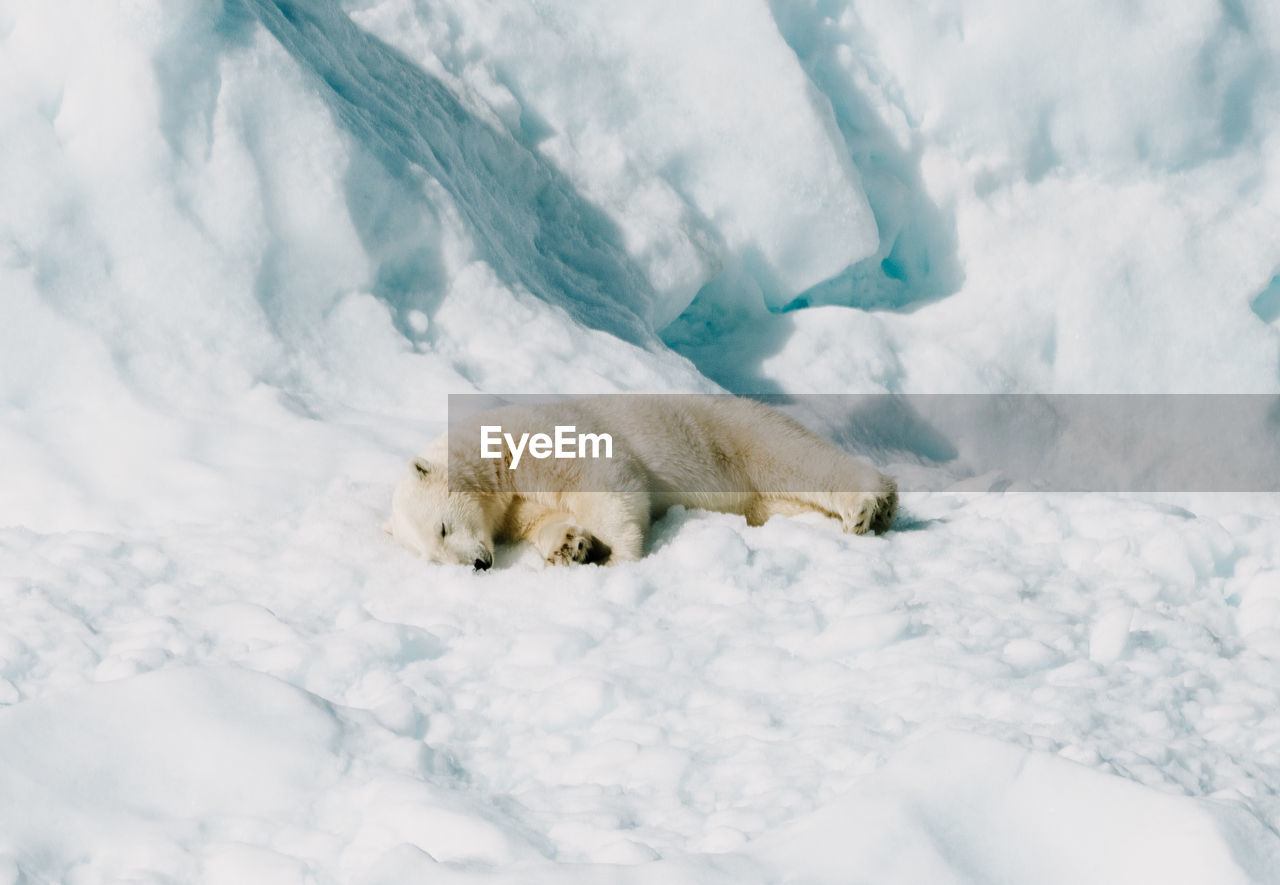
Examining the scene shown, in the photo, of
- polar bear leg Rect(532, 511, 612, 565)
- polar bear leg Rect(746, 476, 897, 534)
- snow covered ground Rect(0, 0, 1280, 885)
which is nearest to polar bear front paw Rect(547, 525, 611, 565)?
polar bear leg Rect(532, 511, 612, 565)

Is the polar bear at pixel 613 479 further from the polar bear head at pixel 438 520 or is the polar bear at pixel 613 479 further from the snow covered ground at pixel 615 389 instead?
the snow covered ground at pixel 615 389

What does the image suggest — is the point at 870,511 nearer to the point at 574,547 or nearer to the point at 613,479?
the point at 613,479

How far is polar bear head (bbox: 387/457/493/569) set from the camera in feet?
11.8

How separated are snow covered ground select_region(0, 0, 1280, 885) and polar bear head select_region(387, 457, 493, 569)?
10cm

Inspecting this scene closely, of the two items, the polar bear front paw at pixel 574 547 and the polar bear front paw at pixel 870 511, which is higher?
the polar bear front paw at pixel 870 511

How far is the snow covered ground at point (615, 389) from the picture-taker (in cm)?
213

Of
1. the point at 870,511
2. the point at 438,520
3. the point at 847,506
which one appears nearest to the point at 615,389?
the point at 847,506

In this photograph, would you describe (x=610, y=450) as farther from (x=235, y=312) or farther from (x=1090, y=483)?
(x=1090, y=483)

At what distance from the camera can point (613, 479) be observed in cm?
371

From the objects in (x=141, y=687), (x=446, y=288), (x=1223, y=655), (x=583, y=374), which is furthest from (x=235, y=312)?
(x=1223, y=655)

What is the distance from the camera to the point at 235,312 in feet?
16.0

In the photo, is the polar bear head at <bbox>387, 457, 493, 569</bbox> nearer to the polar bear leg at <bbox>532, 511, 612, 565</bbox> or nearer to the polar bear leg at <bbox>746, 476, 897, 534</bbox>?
the polar bear leg at <bbox>532, 511, 612, 565</bbox>

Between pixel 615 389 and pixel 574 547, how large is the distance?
1.90 m

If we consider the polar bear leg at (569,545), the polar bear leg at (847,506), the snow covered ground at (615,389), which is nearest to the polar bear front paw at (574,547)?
the polar bear leg at (569,545)
